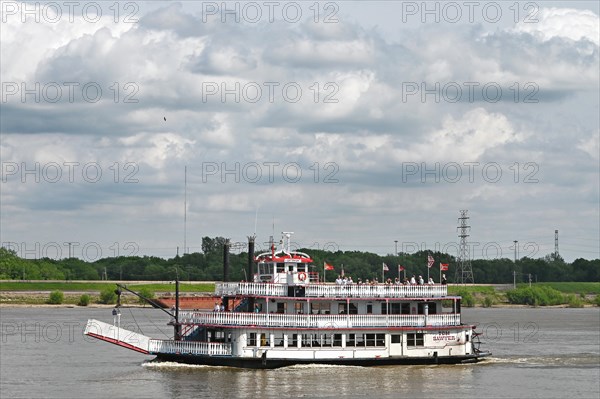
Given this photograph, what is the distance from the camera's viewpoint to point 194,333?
66688 mm

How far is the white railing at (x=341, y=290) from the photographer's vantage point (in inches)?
2542

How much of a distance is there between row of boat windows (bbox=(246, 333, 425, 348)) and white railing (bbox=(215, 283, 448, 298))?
7.43 ft

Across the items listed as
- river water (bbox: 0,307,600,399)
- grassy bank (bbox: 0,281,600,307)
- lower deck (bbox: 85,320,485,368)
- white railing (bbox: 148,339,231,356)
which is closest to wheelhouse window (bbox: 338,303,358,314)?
lower deck (bbox: 85,320,485,368)

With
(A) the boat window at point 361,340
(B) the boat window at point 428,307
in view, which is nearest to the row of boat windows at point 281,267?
(A) the boat window at point 361,340

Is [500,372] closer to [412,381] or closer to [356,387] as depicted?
[412,381]

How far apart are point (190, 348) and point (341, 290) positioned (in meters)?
9.16

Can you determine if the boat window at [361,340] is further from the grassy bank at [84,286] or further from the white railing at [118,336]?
the grassy bank at [84,286]

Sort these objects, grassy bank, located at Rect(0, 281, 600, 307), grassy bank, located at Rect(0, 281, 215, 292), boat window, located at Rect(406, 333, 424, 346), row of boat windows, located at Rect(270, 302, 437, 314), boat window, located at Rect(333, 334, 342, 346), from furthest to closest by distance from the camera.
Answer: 1. grassy bank, located at Rect(0, 281, 215, 292)
2. grassy bank, located at Rect(0, 281, 600, 307)
3. boat window, located at Rect(406, 333, 424, 346)
4. row of boat windows, located at Rect(270, 302, 437, 314)
5. boat window, located at Rect(333, 334, 342, 346)

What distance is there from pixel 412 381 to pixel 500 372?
734 cm

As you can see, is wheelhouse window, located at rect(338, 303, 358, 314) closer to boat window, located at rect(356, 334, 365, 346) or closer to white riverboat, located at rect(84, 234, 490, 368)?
white riverboat, located at rect(84, 234, 490, 368)

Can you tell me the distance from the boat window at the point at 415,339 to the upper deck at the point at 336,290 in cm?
226

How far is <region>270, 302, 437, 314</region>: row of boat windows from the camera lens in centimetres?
6544

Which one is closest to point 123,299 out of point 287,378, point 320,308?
point 320,308

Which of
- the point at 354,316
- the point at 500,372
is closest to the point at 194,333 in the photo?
the point at 354,316
